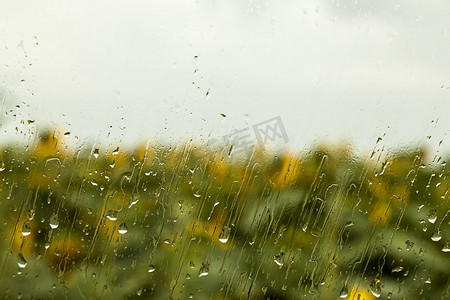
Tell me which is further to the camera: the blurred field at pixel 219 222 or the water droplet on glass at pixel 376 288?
the water droplet on glass at pixel 376 288

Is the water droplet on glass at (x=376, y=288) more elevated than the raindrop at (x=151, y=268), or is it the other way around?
the water droplet on glass at (x=376, y=288)

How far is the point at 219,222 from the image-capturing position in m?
0.90

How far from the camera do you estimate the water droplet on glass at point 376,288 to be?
958 mm

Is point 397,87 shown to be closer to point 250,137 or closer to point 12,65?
point 250,137

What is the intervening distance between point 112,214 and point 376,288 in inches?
23.7

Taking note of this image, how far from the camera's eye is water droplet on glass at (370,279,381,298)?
3.14 feet

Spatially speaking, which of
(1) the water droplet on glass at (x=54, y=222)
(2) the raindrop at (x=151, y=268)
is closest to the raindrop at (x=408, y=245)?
(2) the raindrop at (x=151, y=268)

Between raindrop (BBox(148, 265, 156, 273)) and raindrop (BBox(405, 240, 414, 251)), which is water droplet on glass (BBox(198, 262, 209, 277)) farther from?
raindrop (BBox(405, 240, 414, 251))

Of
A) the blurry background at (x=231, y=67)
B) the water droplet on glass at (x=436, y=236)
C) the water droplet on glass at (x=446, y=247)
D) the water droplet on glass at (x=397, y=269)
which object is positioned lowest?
the water droplet on glass at (x=397, y=269)

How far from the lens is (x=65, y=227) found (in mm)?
851

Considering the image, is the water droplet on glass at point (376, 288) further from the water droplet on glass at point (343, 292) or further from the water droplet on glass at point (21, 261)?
the water droplet on glass at point (21, 261)

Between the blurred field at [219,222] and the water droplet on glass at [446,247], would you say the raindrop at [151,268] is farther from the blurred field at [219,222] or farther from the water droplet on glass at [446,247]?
the water droplet on glass at [446,247]

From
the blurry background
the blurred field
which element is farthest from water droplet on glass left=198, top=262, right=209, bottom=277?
the blurry background

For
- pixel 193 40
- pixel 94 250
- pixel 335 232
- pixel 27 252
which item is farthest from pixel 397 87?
pixel 27 252
